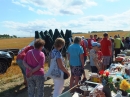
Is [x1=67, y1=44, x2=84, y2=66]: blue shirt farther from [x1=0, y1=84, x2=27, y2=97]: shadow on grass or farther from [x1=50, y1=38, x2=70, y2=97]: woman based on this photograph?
[x1=0, y1=84, x2=27, y2=97]: shadow on grass

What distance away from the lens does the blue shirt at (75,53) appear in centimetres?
584

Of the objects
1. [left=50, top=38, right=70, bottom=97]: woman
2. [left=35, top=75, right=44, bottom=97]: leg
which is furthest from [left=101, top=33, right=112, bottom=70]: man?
[left=35, top=75, right=44, bottom=97]: leg

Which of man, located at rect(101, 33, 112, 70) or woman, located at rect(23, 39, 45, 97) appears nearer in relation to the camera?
woman, located at rect(23, 39, 45, 97)

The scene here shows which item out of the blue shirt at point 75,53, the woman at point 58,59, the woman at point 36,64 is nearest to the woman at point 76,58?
the blue shirt at point 75,53

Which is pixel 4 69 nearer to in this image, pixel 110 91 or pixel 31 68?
pixel 31 68

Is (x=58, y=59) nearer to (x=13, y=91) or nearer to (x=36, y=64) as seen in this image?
(x=36, y=64)

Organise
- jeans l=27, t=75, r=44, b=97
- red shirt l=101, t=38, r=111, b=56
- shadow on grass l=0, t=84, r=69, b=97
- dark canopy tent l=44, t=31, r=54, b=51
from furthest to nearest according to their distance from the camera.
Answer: dark canopy tent l=44, t=31, r=54, b=51 < red shirt l=101, t=38, r=111, b=56 < shadow on grass l=0, t=84, r=69, b=97 < jeans l=27, t=75, r=44, b=97

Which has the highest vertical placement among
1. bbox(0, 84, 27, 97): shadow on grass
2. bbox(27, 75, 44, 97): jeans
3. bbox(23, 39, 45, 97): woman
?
bbox(23, 39, 45, 97): woman

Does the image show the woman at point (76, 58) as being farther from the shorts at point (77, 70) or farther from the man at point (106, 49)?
the man at point (106, 49)

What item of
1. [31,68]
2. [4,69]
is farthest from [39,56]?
[4,69]

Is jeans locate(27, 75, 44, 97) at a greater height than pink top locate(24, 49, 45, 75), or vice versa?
pink top locate(24, 49, 45, 75)

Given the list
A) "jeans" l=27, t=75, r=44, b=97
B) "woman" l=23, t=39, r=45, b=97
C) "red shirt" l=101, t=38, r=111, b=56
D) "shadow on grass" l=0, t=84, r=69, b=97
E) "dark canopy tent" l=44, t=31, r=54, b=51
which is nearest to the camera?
"woman" l=23, t=39, r=45, b=97

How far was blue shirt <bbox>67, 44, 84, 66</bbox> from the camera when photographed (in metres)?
5.84

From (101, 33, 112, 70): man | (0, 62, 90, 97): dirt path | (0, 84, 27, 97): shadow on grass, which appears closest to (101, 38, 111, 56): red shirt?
(101, 33, 112, 70): man
